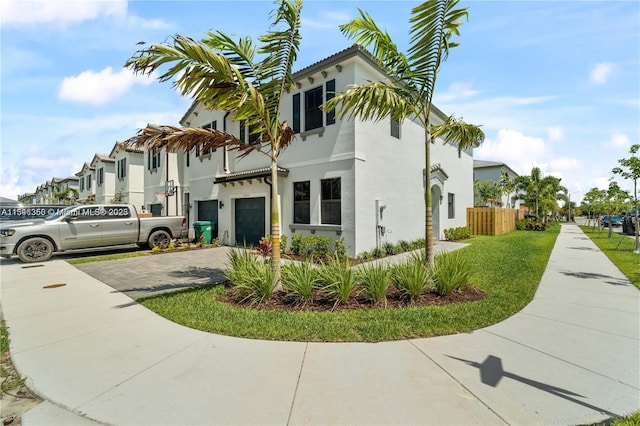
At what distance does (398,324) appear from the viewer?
4.60 meters

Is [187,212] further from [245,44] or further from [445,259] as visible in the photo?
[445,259]

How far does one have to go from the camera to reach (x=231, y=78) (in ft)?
17.6

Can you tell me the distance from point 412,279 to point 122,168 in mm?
29418

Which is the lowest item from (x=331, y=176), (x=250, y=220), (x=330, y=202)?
(x=250, y=220)

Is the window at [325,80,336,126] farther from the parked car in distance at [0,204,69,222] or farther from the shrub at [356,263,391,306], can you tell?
the parked car in distance at [0,204,69,222]

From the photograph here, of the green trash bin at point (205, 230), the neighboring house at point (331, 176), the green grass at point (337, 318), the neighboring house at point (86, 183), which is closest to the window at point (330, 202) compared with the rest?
the neighboring house at point (331, 176)

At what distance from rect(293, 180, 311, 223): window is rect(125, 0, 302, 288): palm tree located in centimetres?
527

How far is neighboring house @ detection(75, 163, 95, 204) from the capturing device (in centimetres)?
3339

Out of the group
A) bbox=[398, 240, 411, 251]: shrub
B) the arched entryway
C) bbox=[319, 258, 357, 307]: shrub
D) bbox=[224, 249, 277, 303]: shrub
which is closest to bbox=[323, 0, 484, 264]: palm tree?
bbox=[319, 258, 357, 307]: shrub

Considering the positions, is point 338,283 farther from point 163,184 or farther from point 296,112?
point 163,184

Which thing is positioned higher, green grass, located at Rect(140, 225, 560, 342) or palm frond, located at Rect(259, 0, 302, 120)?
palm frond, located at Rect(259, 0, 302, 120)

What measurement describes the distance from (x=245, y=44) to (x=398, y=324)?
5.96m

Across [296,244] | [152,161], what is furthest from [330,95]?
[152,161]

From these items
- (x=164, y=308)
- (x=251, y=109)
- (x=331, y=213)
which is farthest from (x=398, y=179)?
(x=164, y=308)
